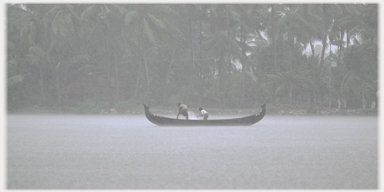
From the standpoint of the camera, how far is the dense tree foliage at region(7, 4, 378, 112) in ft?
97.6

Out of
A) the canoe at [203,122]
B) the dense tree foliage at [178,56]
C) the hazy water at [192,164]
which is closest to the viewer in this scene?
the hazy water at [192,164]

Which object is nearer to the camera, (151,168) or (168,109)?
(151,168)

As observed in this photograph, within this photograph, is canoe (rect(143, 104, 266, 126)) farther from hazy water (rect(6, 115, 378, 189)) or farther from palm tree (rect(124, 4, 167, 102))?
palm tree (rect(124, 4, 167, 102))

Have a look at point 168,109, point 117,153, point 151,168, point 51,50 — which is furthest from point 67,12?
point 151,168

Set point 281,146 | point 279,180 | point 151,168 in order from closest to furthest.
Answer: point 279,180 < point 151,168 < point 281,146

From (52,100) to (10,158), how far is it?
83.3 ft

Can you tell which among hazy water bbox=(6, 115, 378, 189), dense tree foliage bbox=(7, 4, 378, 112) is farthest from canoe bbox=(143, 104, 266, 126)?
dense tree foliage bbox=(7, 4, 378, 112)

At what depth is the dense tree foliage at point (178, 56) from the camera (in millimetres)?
29734

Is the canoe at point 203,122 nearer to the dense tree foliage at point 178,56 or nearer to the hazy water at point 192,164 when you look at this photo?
the hazy water at point 192,164

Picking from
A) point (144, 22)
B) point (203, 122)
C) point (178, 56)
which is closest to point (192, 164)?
point (203, 122)

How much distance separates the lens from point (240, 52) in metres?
36.4

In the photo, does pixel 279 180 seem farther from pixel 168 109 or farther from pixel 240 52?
pixel 240 52

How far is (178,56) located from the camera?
116 ft

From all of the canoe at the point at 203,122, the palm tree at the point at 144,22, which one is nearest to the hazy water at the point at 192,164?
the canoe at the point at 203,122
